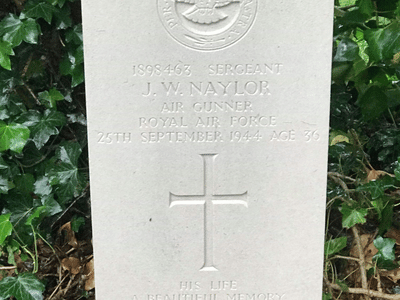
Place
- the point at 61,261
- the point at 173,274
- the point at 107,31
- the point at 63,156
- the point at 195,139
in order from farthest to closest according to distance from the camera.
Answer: the point at 61,261
the point at 63,156
the point at 173,274
the point at 195,139
the point at 107,31

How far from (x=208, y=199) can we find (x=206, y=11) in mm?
809

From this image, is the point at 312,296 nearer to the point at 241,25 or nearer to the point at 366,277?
the point at 366,277

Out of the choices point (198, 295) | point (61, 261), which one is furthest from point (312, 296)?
point (61, 261)

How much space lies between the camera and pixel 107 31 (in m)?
1.82

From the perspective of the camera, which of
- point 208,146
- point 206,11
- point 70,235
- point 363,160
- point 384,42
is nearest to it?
point 206,11

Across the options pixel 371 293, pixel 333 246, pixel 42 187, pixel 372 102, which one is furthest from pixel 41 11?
pixel 371 293

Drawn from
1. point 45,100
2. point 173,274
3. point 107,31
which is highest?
point 107,31

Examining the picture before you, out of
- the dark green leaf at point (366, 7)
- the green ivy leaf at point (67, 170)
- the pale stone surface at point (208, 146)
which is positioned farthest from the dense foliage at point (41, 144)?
the dark green leaf at point (366, 7)

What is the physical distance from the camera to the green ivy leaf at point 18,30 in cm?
233

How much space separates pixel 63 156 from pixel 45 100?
0.38m

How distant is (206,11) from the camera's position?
1817 millimetres

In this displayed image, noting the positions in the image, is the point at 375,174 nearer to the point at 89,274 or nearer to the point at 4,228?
the point at 89,274

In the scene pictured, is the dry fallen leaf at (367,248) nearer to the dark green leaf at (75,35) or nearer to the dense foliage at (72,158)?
the dense foliage at (72,158)

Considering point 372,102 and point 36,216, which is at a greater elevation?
point 372,102
